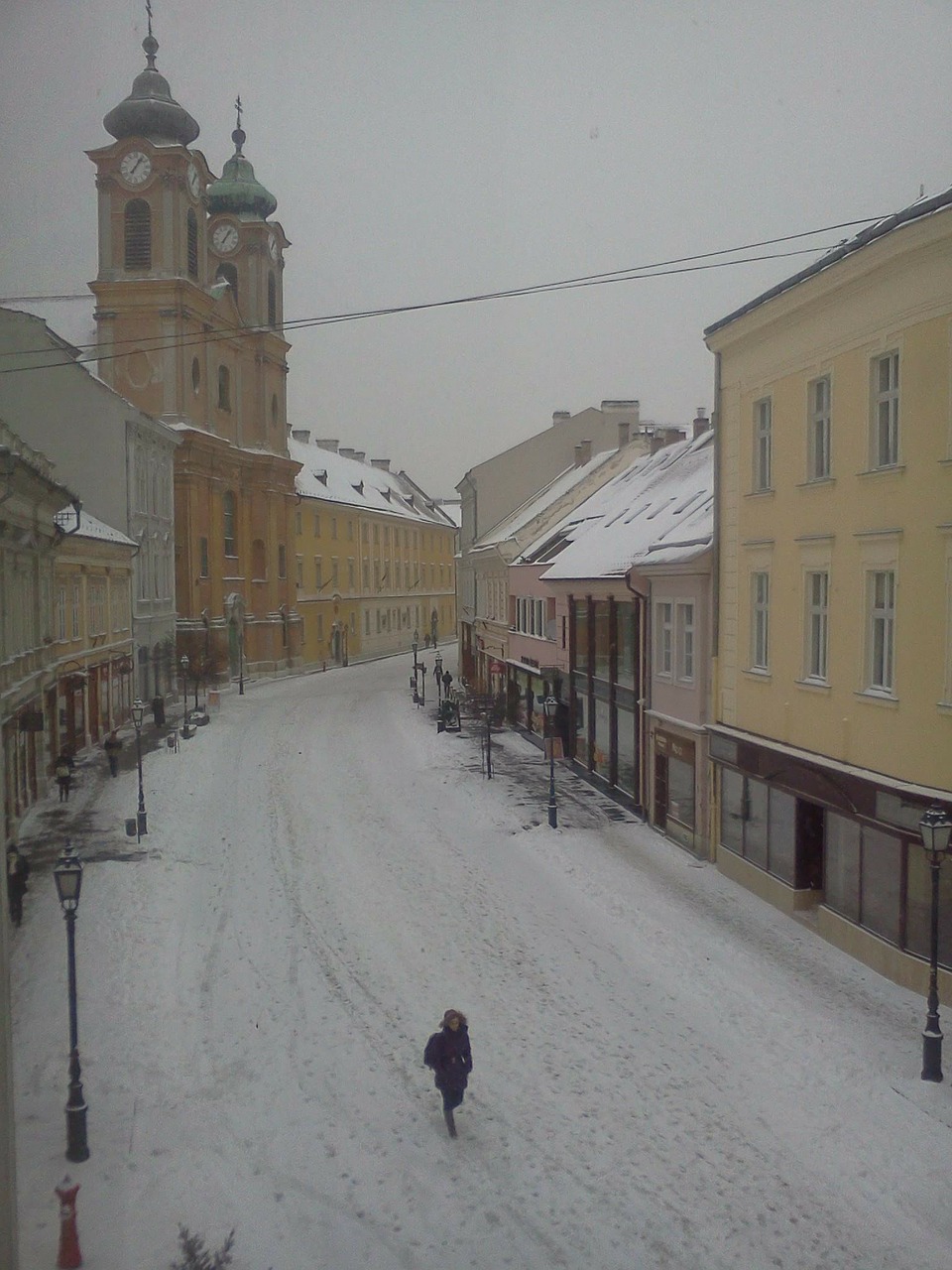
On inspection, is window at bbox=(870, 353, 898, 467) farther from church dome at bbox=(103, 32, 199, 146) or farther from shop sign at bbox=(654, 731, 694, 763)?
church dome at bbox=(103, 32, 199, 146)

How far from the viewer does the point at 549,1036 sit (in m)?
7.22

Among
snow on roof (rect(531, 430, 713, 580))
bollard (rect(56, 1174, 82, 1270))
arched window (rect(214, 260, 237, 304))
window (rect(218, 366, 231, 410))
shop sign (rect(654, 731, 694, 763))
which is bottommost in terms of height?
bollard (rect(56, 1174, 82, 1270))

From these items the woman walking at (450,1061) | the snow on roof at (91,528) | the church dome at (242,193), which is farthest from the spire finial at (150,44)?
the church dome at (242,193)

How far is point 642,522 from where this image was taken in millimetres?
17375

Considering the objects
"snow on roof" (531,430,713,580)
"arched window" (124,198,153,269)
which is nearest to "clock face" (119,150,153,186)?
"arched window" (124,198,153,269)

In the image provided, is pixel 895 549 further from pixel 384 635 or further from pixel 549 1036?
pixel 384 635

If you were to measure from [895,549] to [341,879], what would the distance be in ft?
21.5

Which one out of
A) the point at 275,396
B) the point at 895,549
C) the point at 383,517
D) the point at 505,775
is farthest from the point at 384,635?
the point at 895,549

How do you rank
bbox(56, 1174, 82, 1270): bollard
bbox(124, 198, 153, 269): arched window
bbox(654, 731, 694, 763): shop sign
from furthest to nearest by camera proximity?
1. bbox(654, 731, 694, 763): shop sign
2. bbox(124, 198, 153, 269): arched window
3. bbox(56, 1174, 82, 1270): bollard

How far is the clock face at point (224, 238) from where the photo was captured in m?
31.7

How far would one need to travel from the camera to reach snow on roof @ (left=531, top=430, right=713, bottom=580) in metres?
13.7

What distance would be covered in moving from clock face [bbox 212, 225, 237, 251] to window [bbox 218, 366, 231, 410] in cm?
392

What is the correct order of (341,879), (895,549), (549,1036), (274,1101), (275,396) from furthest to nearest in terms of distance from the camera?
(275,396) < (341,879) < (895,549) < (549,1036) < (274,1101)

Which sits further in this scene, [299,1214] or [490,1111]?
[490,1111]
